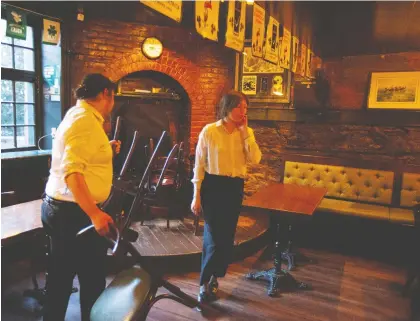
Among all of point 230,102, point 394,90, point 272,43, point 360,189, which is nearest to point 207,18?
point 230,102

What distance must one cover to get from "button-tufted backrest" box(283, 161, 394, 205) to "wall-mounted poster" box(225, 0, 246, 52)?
101 inches

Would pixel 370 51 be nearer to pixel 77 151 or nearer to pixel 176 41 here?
pixel 176 41

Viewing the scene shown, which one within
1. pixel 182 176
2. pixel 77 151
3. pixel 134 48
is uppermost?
pixel 134 48

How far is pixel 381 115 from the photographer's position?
492 cm

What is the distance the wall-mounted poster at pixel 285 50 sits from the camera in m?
4.01

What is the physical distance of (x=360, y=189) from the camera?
503 centimetres

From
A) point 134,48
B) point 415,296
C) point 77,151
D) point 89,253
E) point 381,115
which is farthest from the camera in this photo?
point 134,48

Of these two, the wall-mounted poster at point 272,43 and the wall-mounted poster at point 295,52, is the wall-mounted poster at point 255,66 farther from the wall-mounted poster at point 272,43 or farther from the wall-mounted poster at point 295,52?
the wall-mounted poster at point 272,43

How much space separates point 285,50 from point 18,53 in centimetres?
320

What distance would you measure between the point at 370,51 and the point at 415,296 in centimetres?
307

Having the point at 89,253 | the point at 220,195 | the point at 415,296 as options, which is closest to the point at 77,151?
the point at 89,253

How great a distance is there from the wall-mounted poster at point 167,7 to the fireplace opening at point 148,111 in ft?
9.92

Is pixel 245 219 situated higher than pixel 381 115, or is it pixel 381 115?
pixel 381 115

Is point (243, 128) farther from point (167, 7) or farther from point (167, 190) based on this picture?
point (167, 190)
